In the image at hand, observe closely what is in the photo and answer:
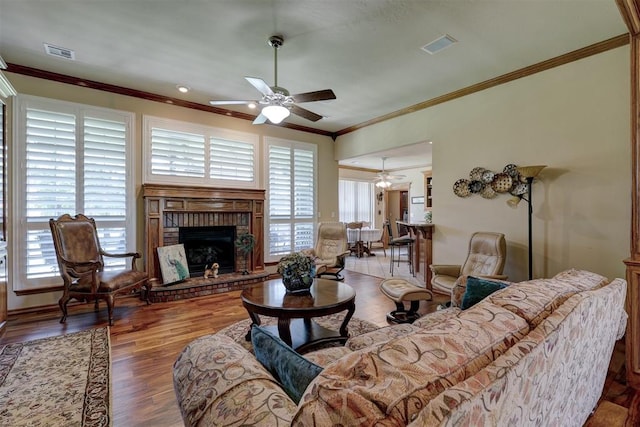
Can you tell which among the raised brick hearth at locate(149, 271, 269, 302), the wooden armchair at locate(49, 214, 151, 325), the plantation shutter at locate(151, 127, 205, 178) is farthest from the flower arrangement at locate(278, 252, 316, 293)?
the plantation shutter at locate(151, 127, 205, 178)

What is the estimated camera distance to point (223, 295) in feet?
15.1

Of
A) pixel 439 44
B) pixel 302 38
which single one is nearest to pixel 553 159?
pixel 439 44

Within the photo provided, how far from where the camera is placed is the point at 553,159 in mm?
3521

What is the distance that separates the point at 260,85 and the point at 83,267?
113 inches

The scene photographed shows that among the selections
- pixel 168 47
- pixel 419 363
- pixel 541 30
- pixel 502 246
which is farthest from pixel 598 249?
pixel 168 47

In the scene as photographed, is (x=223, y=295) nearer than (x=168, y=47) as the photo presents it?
No

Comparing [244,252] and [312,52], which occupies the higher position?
[312,52]

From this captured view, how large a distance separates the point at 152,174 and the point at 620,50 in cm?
591

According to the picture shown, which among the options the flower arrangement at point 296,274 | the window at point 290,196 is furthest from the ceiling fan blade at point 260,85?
the window at point 290,196

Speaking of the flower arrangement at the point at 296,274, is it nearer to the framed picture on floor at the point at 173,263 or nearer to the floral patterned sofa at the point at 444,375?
the floral patterned sofa at the point at 444,375

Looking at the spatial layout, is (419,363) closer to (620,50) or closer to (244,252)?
(620,50)

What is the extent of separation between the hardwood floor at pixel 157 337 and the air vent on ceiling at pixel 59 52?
120 inches

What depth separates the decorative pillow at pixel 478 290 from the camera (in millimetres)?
1947

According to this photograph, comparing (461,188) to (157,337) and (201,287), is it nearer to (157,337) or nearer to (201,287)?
(201,287)
